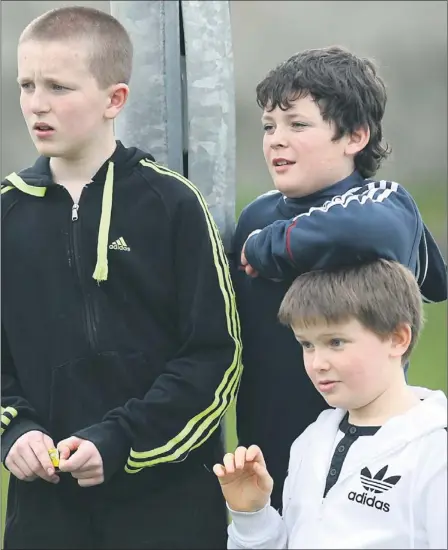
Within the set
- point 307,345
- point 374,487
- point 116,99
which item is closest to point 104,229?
point 116,99

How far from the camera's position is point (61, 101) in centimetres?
224

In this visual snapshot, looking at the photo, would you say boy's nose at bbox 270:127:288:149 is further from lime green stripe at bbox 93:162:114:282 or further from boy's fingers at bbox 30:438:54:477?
boy's fingers at bbox 30:438:54:477

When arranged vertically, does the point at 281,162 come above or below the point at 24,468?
above

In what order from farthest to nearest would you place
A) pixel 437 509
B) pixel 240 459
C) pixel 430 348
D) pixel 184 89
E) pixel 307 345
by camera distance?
1. pixel 430 348
2. pixel 184 89
3. pixel 307 345
4. pixel 240 459
5. pixel 437 509

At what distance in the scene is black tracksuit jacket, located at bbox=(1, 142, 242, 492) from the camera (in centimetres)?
224

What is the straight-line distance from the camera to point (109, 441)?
86.6 inches

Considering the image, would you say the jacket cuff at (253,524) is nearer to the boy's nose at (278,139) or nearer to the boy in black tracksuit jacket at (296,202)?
the boy in black tracksuit jacket at (296,202)

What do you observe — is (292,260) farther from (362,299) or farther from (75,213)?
(75,213)

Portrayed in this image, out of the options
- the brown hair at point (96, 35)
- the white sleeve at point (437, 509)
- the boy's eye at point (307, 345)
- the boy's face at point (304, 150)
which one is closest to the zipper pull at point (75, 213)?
the brown hair at point (96, 35)

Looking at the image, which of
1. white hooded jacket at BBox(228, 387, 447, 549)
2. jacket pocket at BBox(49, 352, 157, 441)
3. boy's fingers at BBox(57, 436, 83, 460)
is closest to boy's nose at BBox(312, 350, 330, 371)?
white hooded jacket at BBox(228, 387, 447, 549)

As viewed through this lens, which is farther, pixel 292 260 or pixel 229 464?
pixel 292 260

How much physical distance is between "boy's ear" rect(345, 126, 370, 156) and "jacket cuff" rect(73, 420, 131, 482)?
2.41 feet

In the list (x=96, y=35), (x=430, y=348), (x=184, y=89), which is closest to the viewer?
(x=96, y=35)

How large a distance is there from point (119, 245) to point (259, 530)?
2.09ft
